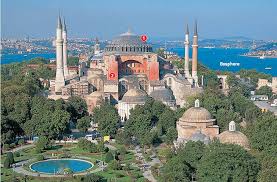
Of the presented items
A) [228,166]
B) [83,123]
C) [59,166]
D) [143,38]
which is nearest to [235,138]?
[228,166]

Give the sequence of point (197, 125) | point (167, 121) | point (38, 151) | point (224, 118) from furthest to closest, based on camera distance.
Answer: point (167, 121) < point (224, 118) < point (197, 125) < point (38, 151)

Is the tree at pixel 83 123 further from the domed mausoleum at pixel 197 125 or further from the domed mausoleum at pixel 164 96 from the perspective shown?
the domed mausoleum at pixel 164 96

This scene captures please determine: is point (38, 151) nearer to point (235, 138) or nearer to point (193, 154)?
point (193, 154)

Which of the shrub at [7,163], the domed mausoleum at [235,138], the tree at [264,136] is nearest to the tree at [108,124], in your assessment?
the shrub at [7,163]

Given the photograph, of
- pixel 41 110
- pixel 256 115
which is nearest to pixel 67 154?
pixel 41 110

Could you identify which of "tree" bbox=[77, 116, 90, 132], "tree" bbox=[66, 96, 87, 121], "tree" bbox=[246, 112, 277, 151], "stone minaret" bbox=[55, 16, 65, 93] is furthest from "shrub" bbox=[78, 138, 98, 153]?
"stone minaret" bbox=[55, 16, 65, 93]

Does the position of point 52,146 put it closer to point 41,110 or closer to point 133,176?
point 41,110

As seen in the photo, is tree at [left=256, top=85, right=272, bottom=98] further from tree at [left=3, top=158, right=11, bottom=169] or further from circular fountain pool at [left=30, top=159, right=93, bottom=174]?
tree at [left=3, top=158, right=11, bottom=169]
